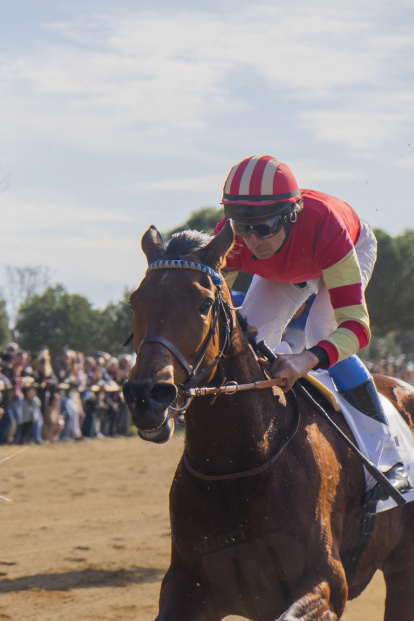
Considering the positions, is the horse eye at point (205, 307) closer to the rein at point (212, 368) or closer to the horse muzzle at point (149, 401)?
the rein at point (212, 368)

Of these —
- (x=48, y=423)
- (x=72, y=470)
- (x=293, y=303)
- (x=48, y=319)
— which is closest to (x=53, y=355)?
(x=48, y=319)

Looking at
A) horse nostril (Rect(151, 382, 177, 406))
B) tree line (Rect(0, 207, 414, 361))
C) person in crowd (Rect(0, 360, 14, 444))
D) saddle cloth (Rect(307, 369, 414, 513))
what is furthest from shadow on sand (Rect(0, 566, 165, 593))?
tree line (Rect(0, 207, 414, 361))

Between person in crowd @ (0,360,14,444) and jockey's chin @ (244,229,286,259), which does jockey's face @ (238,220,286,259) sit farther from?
person in crowd @ (0,360,14,444)

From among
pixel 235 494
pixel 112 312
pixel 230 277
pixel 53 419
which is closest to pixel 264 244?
pixel 230 277

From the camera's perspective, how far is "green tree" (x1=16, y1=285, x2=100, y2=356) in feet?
63.5

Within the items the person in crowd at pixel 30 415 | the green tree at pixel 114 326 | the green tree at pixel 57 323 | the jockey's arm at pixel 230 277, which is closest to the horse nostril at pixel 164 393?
the jockey's arm at pixel 230 277

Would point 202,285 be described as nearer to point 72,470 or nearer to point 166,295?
point 166,295

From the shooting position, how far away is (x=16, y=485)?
952 cm

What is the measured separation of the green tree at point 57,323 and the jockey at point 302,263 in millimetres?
→ 15216

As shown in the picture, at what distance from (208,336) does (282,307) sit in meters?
1.23

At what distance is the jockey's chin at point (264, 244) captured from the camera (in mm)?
3563

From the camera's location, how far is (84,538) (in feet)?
23.8

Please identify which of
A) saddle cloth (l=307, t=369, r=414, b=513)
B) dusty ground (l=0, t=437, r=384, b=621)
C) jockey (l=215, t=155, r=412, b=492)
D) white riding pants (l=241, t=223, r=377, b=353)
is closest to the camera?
jockey (l=215, t=155, r=412, b=492)

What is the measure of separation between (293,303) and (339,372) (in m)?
0.42
